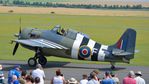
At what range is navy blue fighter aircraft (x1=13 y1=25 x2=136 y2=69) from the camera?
26.5 meters

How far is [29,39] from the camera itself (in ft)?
92.9

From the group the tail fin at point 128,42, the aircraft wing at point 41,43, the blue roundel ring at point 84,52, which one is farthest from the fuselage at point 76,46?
the tail fin at point 128,42

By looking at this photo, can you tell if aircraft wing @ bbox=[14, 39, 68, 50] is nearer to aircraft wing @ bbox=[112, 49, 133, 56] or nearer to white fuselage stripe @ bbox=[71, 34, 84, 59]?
white fuselage stripe @ bbox=[71, 34, 84, 59]

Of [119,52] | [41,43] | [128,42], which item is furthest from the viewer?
[41,43]

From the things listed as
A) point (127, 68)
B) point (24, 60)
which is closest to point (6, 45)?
point (24, 60)

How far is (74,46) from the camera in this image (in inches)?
1080

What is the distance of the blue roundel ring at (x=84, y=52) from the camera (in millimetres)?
26828

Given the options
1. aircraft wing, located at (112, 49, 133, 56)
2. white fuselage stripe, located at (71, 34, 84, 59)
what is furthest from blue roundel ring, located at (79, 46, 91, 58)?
aircraft wing, located at (112, 49, 133, 56)

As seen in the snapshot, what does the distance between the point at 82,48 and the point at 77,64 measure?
2.23 metres

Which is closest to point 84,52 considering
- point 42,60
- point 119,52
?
point 119,52

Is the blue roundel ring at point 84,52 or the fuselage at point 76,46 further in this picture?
the blue roundel ring at point 84,52

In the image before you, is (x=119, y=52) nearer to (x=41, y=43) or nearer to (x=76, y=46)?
(x=76, y=46)

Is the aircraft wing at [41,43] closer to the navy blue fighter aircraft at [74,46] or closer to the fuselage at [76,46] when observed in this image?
the navy blue fighter aircraft at [74,46]

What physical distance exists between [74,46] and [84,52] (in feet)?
2.62
